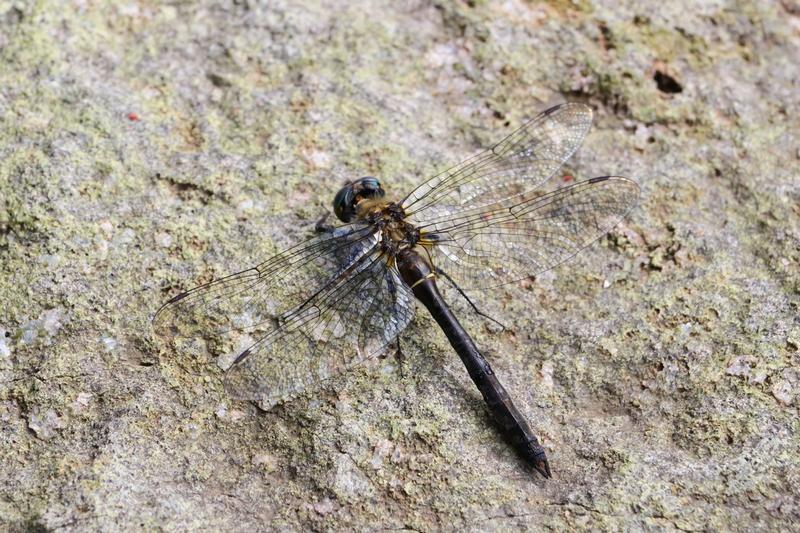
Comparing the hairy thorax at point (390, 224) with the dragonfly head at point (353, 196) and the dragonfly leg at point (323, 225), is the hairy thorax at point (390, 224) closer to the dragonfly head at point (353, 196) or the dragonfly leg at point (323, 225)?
the dragonfly head at point (353, 196)

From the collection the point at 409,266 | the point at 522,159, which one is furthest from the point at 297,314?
the point at 522,159

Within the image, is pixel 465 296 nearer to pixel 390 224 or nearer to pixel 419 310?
pixel 419 310

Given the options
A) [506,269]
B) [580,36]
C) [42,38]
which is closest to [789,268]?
[506,269]

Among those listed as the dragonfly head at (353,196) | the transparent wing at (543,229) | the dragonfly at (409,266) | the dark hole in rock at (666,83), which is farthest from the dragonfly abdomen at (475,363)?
the dark hole in rock at (666,83)

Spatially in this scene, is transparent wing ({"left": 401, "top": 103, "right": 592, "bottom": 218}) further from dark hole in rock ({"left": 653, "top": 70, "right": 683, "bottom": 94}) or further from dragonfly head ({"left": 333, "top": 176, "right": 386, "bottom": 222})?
dark hole in rock ({"left": 653, "top": 70, "right": 683, "bottom": 94})

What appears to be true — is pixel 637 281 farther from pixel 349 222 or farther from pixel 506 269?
pixel 349 222

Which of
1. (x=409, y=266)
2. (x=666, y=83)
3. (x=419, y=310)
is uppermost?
(x=666, y=83)

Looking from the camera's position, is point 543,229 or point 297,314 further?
point 543,229

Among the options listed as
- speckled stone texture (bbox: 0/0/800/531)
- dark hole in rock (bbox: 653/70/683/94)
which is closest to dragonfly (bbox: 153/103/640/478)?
speckled stone texture (bbox: 0/0/800/531)
